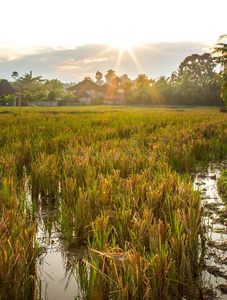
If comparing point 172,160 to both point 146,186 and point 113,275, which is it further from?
point 113,275

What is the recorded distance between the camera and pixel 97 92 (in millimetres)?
51844

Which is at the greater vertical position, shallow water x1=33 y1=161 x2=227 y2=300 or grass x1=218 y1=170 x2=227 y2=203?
grass x1=218 y1=170 x2=227 y2=203

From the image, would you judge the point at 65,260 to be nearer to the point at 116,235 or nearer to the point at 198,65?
the point at 116,235

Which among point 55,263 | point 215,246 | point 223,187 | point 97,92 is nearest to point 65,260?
point 55,263

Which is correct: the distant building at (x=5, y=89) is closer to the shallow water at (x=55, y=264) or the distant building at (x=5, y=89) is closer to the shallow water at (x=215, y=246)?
the shallow water at (x=215, y=246)

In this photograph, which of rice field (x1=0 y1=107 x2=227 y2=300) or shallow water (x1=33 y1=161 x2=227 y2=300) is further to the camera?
shallow water (x1=33 y1=161 x2=227 y2=300)

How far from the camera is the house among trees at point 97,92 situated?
4812cm

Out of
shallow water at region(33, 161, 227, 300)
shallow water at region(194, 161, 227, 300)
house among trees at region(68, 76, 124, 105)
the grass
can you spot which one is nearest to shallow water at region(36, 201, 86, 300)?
shallow water at region(33, 161, 227, 300)

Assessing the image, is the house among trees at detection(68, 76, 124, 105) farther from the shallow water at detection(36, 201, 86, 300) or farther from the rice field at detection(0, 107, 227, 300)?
the shallow water at detection(36, 201, 86, 300)

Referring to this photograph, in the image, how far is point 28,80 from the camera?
196 feet

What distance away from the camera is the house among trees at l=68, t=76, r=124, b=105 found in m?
48.1

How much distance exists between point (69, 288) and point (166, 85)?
4226cm

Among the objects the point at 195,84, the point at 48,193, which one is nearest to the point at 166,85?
the point at 195,84

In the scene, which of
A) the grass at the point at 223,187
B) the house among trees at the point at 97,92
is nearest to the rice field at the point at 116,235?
the grass at the point at 223,187
